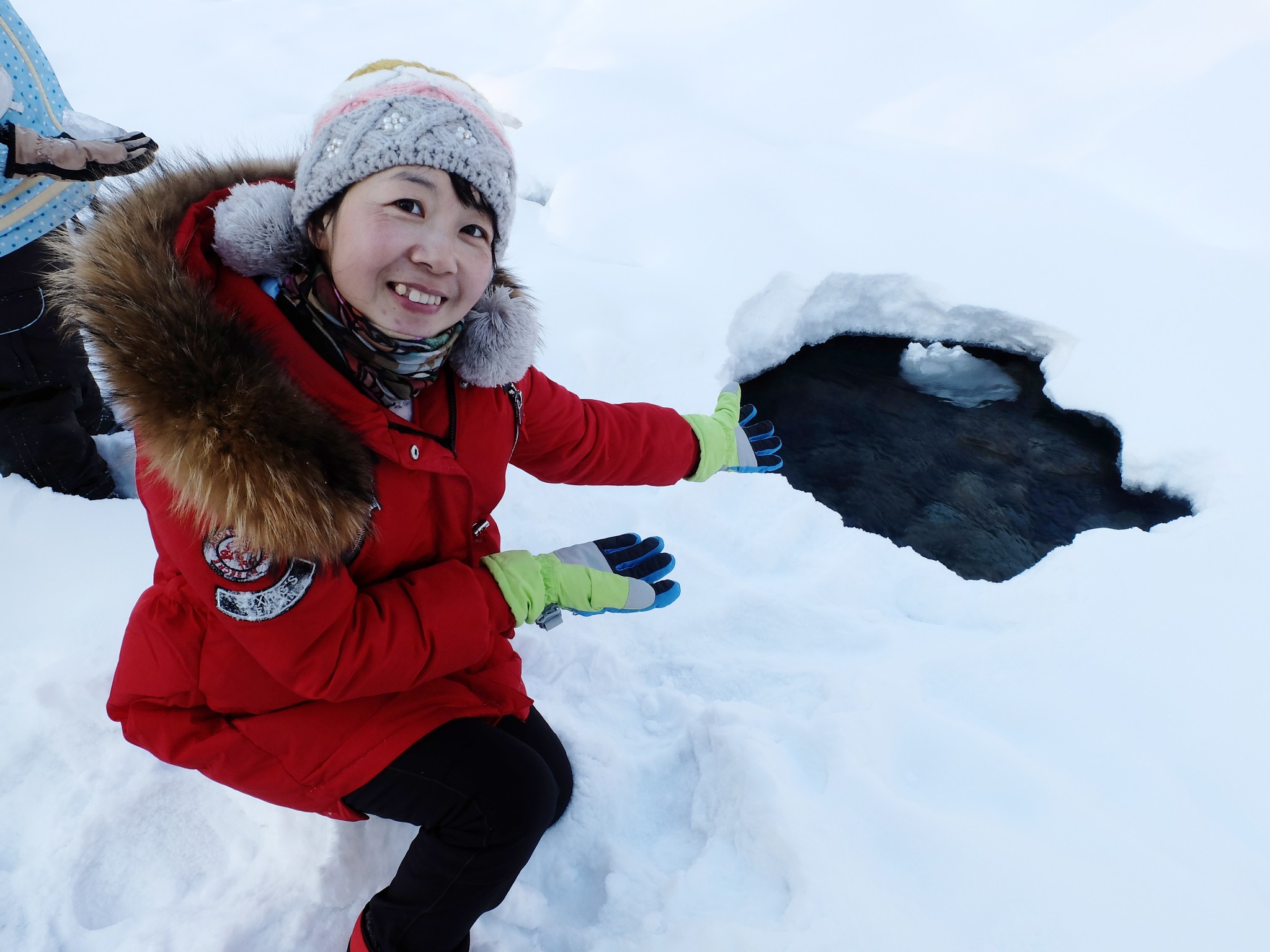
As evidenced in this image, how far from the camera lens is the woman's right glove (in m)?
1.34

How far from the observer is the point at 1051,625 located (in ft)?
6.76

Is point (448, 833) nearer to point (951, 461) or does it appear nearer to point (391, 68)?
point (391, 68)

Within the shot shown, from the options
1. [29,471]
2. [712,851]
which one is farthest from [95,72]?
[712,851]

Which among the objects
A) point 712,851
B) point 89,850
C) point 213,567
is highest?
point 213,567

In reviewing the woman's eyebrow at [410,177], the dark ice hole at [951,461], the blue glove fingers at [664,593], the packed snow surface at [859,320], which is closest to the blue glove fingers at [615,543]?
the blue glove fingers at [664,593]

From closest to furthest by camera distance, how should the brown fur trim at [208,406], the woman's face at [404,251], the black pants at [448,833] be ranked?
the brown fur trim at [208,406]
the woman's face at [404,251]
the black pants at [448,833]

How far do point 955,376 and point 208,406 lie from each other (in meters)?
3.42

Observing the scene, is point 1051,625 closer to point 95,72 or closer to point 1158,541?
point 1158,541

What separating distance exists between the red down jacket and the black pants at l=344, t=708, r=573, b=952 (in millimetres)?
47

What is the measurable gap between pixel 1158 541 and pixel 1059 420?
106 centimetres

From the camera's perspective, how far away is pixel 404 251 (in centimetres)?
109

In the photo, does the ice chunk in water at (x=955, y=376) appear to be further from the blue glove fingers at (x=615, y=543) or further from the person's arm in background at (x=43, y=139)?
the person's arm in background at (x=43, y=139)

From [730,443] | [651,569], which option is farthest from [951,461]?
[651,569]

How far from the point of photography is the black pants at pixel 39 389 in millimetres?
1812
